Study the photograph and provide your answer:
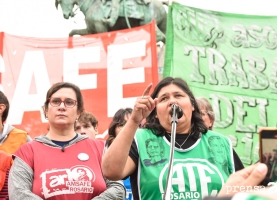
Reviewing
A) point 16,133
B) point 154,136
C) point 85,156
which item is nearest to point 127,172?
point 154,136

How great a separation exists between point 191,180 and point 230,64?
577 cm

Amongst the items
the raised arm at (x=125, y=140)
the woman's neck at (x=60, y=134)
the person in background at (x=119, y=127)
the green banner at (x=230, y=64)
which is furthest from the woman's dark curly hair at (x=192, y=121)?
the green banner at (x=230, y=64)

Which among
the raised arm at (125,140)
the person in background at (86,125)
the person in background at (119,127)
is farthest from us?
the person in background at (86,125)

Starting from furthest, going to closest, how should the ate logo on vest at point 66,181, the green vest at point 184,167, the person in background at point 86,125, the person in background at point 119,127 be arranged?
the person in background at point 86,125, the person in background at point 119,127, the ate logo on vest at point 66,181, the green vest at point 184,167

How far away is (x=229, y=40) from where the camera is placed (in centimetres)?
861

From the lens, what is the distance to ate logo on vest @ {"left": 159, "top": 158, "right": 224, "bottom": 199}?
2.85 meters

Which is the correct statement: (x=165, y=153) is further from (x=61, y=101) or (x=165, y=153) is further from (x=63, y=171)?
(x=61, y=101)

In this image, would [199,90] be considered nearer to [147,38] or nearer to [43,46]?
[147,38]

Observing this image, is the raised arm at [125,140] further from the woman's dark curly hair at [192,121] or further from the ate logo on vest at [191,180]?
the woman's dark curly hair at [192,121]

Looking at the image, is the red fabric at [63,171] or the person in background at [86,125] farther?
the person in background at [86,125]

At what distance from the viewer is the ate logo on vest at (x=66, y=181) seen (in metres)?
3.45

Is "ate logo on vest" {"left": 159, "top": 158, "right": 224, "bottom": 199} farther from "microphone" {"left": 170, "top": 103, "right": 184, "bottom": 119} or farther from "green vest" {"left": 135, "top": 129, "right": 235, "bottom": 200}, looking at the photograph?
"microphone" {"left": 170, "top": 103, "right": 184, "bottom": 119}

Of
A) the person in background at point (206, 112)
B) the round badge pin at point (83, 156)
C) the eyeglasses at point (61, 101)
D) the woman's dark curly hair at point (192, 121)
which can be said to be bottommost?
the person in background at point (206, 112)

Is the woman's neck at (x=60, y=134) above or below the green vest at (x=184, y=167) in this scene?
below
